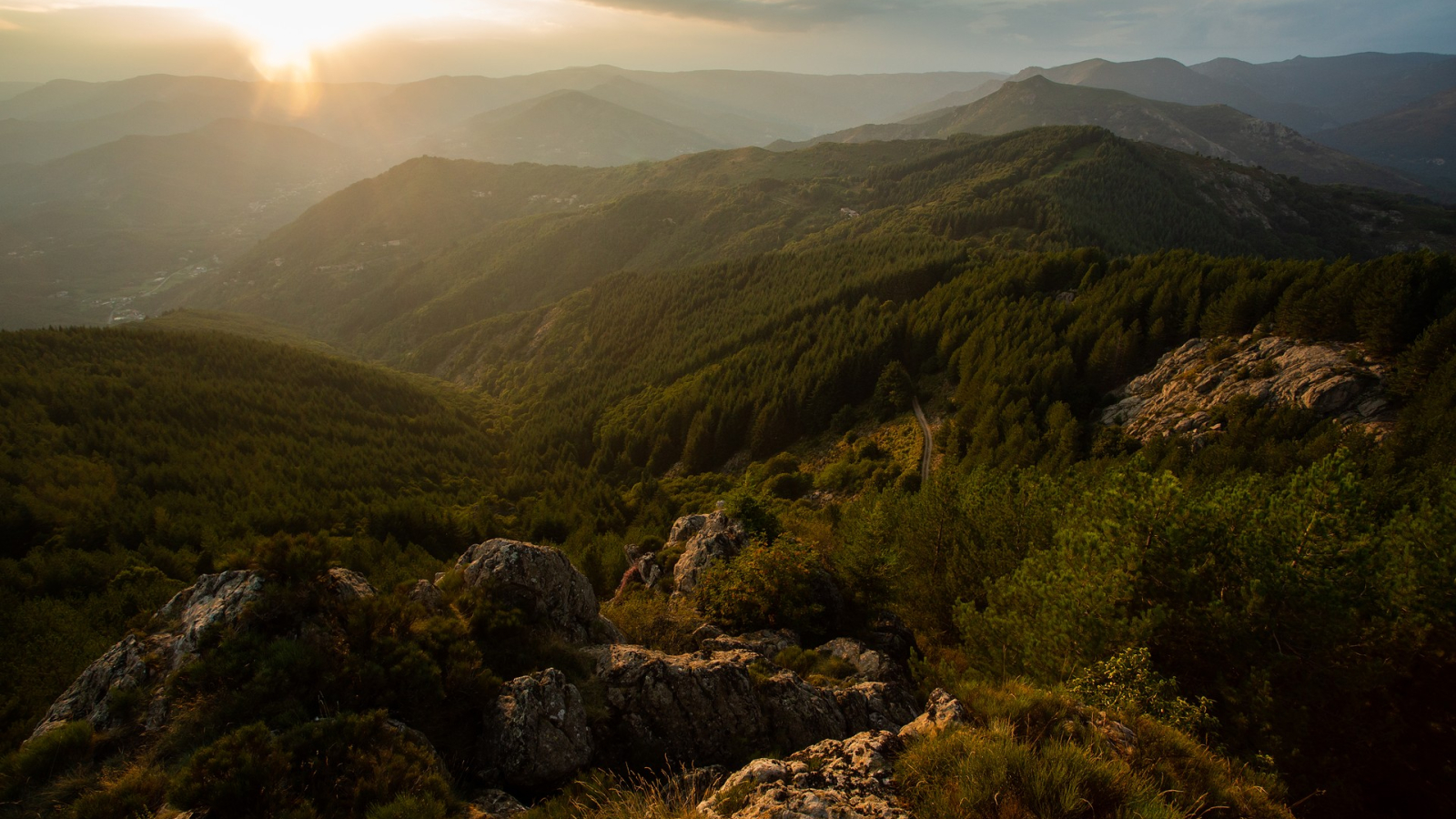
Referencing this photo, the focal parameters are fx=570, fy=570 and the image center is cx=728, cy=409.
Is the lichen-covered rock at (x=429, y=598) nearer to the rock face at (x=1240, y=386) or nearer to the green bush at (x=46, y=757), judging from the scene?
the green bush at (x=46, y=757)

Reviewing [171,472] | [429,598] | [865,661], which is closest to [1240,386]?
[865,661]

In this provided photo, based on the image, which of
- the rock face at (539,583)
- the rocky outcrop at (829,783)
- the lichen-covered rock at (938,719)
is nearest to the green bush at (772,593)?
the rock face at (539,583)

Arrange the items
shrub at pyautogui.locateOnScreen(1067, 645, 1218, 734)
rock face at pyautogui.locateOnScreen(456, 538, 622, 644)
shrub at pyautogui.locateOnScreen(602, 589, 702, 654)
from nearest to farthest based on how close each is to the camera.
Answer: shrub at pyautogui.locateOnScreen(1067, 645, 1218, 734)
rock face at pyautogui.locateOnScreen(456, 538, 622, 644)
shrub at pyautogui.locateOnScreen(602, 589, 702, 654)

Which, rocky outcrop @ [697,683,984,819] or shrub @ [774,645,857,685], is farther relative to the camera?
shrub @ [774,645,857,685]

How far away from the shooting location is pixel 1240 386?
5431 cm

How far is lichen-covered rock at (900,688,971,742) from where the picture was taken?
12984 mm

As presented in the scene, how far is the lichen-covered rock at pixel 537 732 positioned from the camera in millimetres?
14953

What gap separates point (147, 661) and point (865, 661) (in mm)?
23315

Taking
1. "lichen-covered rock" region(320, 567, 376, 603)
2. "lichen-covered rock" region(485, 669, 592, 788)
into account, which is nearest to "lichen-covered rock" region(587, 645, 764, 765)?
"lichen-covered rock" region(485, 669, 592, 788)

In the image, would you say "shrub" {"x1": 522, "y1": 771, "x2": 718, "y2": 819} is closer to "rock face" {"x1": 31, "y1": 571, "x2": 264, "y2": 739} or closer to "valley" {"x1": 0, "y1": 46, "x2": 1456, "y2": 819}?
"valley" {"x1": 0, "y1": 46, "x2": 1456, "y2": 819}

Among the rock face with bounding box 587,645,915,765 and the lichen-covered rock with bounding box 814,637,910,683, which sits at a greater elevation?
the rock face with bounding box 587,645,915,765

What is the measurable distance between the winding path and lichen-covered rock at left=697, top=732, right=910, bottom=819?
178 ft

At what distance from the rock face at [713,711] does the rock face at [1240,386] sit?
165 feet

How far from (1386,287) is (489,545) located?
74.0 meters
